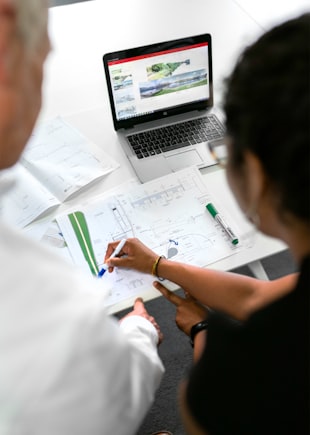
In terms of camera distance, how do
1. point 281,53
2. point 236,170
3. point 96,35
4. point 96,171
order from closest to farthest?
point 281,53
point 236,170
point 96,171
point 96,35

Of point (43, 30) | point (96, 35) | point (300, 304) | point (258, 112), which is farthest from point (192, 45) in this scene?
point (300, 304)

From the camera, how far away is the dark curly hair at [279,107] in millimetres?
547

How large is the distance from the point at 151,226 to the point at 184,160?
0.84ft

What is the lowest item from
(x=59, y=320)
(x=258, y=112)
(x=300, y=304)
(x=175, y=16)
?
(x=300, y=304)

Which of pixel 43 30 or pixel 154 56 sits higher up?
pixel 43 30

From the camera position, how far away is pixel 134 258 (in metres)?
1.07

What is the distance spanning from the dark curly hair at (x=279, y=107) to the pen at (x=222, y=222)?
494 mm

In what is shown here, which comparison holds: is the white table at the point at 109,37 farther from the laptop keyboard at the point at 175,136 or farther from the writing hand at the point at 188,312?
the writing hand at the point at 188,312

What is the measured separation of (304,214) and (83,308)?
1.05 ft

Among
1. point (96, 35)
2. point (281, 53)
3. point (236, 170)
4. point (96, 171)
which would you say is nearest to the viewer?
point (281, 53)

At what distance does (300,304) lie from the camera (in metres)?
0.60

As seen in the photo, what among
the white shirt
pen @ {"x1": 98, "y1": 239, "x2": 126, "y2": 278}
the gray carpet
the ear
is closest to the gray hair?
the ear

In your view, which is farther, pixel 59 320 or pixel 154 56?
pixel 154 56

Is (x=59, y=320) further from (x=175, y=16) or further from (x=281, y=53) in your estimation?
(x=175, y=16)
